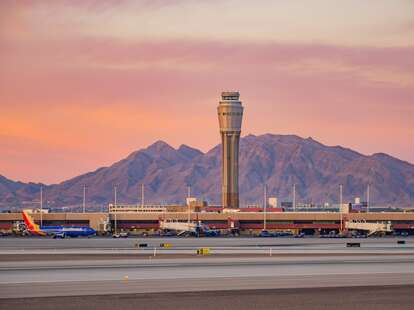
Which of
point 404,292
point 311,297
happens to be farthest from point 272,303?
point 404,292

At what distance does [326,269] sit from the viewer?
91688 mm

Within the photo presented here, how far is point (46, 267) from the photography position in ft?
307

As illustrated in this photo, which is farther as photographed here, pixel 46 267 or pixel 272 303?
pixel 46 267

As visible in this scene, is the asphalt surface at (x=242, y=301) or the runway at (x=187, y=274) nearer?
the asphalt surface at (x=242, y=301)

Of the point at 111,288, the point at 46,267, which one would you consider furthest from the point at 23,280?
the point at 46,267

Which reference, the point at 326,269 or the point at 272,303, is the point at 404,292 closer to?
the point at 272,303

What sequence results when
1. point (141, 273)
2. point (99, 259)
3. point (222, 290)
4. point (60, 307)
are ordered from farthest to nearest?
point (99, 259) → point (141, 273) → point (222, 290) → point (60, 307)

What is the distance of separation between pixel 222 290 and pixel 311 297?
7.28m

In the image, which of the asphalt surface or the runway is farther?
the runway

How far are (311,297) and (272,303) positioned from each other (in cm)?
461

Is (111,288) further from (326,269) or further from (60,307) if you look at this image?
(326,269)

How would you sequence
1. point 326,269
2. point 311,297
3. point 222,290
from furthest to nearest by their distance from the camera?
point 326,269, point 222,290, point 311,297

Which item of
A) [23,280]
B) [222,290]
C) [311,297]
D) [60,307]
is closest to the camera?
[60,307]

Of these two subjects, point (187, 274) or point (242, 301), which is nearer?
point (242, 301)
